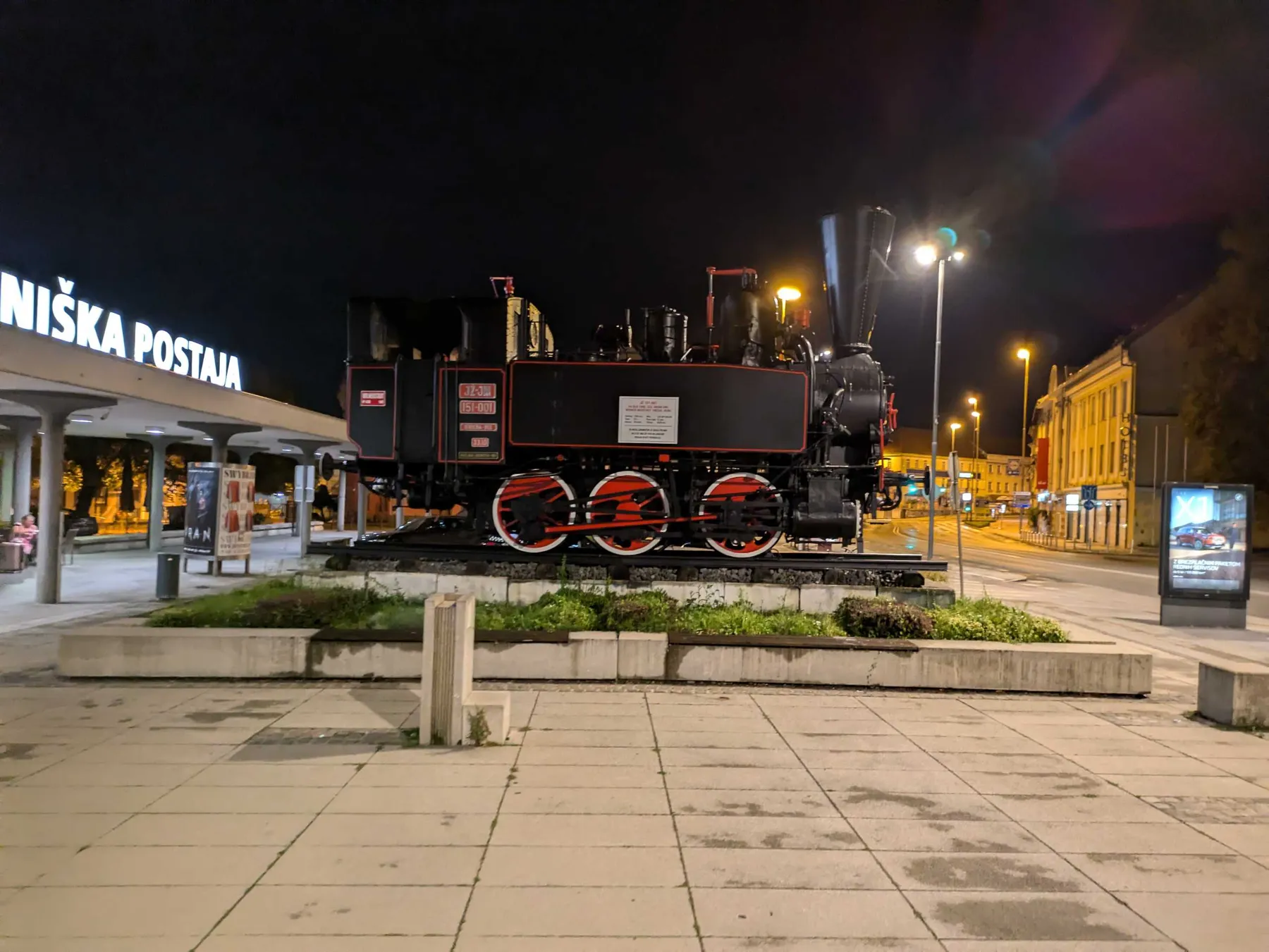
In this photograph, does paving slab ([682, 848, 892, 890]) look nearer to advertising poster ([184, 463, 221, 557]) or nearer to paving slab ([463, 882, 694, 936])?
paving slab ([463, 882, 694, 936])

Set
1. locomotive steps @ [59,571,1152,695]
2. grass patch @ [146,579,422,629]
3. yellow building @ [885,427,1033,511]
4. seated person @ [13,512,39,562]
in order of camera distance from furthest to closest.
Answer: yellow building @ [885,427,1033,511] < seated person @ [13,512,39,562] < grass patch @ [146,579,422,629] < locomotive steps @ [59,571,1152,695]

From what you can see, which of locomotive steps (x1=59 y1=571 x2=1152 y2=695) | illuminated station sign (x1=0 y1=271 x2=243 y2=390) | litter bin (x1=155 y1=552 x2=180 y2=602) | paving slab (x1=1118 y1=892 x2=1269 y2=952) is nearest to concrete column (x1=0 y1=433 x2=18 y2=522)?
illuminated station sign (x1=0 y1=271 x2=243 y2=390)

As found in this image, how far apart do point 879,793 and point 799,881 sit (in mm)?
1352

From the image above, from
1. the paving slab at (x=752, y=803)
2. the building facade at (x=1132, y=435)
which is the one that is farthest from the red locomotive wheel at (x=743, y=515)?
the building facade at (x=1132, y=435)

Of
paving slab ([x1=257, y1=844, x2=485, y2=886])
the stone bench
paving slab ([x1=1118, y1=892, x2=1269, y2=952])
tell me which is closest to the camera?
paving slab ([x1=1118, y1=892, x2=1269, y2=952])

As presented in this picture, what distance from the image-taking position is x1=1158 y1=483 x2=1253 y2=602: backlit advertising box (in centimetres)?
1220

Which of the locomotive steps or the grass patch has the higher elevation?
the grass patch

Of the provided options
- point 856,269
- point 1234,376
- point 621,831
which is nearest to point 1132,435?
point 1234,376

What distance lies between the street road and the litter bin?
16307mm

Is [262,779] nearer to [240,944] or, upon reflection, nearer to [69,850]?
[69,850]

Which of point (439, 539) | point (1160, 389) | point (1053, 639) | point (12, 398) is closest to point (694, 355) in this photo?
point (439, 539)

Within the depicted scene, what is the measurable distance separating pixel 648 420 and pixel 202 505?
Answer: 9.20 meters

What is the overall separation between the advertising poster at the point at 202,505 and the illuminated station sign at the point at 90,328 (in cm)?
169

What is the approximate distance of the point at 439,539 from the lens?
1102cm
